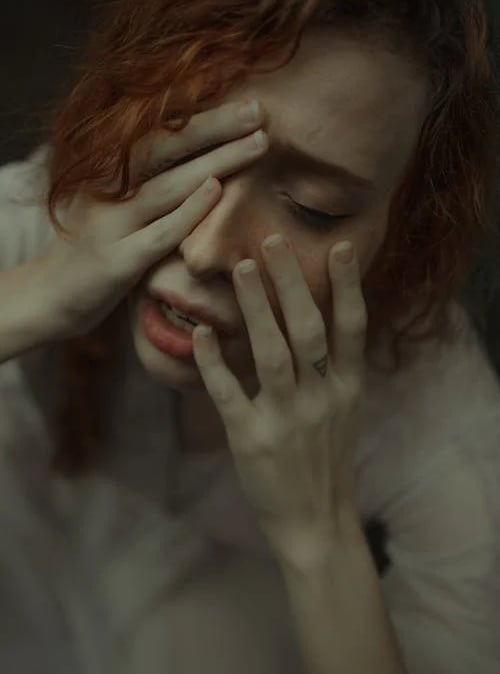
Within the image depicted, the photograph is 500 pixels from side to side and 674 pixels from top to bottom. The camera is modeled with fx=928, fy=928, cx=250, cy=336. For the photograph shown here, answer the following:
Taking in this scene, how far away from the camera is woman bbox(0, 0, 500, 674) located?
60cm

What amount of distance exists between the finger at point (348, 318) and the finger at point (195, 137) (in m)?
0.10

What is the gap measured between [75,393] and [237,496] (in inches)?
7.0

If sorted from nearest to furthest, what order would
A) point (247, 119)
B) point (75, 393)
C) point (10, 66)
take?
point (247, 119)
point (75, 393)
point (10, 66)

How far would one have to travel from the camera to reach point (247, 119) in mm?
581

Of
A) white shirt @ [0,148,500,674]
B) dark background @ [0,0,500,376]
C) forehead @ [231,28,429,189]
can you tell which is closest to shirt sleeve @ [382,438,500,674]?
white shirt @ [0,148,500,674]

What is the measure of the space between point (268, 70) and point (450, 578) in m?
0.47

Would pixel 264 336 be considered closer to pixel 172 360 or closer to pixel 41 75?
pixel 172 360

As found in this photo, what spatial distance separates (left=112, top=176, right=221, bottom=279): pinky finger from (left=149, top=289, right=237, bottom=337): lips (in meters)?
0.02

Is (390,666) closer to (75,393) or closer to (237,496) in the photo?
(237,496)

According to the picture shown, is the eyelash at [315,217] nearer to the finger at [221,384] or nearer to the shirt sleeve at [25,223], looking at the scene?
the finger at [221,384]

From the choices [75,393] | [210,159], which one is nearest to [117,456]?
[75,393]

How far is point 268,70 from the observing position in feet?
1.93

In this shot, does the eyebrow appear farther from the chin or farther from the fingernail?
the chin

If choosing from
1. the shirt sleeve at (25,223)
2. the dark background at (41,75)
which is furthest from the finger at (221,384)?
the dark background at (41,75)
